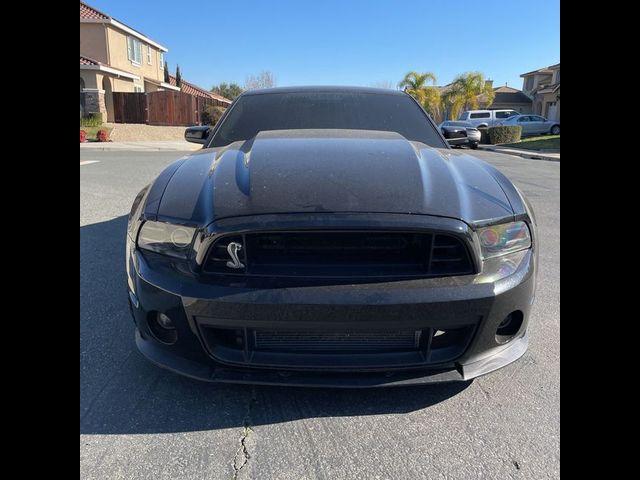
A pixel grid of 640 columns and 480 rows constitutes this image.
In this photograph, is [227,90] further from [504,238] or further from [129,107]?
[504,238]

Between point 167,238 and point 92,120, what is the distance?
25.4m

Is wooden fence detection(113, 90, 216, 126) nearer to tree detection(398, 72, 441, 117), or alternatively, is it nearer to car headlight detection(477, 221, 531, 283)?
tree detection(398, 72, 441, 117)

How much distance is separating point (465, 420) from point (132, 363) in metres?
1.71

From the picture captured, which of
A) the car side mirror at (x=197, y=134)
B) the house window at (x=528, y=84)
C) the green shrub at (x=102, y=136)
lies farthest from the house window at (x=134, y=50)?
the house window at (x=528, y=84)

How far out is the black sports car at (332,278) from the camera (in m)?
1.67

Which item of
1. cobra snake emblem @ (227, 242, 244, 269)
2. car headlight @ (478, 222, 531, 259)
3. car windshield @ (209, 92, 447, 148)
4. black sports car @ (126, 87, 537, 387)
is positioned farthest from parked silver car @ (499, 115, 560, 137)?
cobra snake emblem @ (227, 242, 244, 269)

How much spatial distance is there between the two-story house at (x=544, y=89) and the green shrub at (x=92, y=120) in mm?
37473

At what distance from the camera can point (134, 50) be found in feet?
101

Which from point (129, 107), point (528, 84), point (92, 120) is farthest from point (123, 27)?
point (528, 84)
